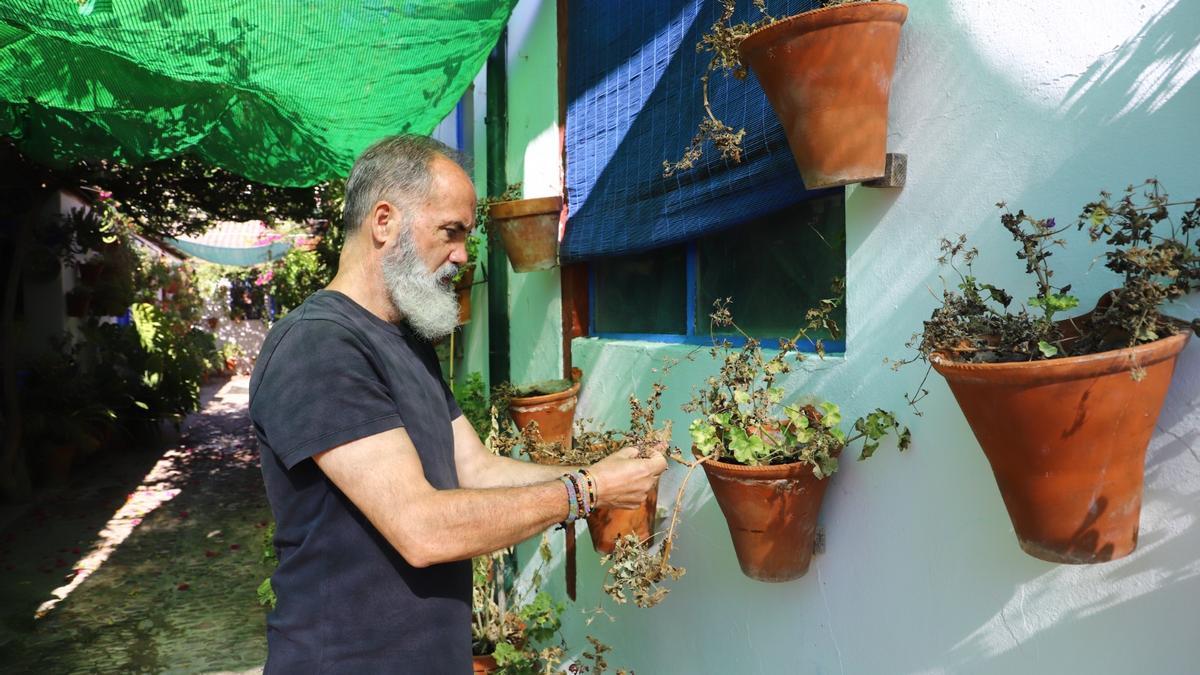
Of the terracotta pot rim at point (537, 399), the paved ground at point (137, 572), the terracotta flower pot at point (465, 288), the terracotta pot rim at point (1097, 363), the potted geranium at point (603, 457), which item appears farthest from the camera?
the terracotta flower pot at point (465, 288)

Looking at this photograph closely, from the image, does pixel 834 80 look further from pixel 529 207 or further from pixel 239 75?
pixel 239 75

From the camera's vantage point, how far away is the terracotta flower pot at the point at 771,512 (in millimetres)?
1756

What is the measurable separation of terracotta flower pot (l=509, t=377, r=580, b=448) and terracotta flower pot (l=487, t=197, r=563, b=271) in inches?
24.3

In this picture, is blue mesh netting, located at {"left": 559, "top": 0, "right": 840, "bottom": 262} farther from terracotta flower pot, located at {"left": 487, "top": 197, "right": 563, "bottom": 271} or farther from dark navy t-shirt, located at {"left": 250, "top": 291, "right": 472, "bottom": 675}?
dark navy t-shirt, located at {"left": 250, "top": 291, "right": 472, "bottom": 675}

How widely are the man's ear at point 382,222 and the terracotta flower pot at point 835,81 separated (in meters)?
0.94

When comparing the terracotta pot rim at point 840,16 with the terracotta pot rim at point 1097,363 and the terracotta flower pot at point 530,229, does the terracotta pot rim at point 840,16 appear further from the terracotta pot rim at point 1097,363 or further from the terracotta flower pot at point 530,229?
the terracotta flower pot at point 530,229

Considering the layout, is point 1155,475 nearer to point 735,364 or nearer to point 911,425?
point 911,425

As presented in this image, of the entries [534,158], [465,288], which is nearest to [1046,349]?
[534,158]

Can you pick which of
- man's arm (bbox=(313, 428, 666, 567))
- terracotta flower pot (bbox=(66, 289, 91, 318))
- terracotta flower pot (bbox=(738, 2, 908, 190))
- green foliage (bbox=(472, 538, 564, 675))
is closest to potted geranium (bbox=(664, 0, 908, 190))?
terracotta flower pot (bbox=(738, 2, 908, 190))

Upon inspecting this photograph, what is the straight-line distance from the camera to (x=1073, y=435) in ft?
3.77

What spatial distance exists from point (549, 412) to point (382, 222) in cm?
153

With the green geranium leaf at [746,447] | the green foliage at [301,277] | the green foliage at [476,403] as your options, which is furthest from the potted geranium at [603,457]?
the green foliage at [301,277]

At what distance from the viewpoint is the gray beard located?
1.86 metres

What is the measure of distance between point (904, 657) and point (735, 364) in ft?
2.56
